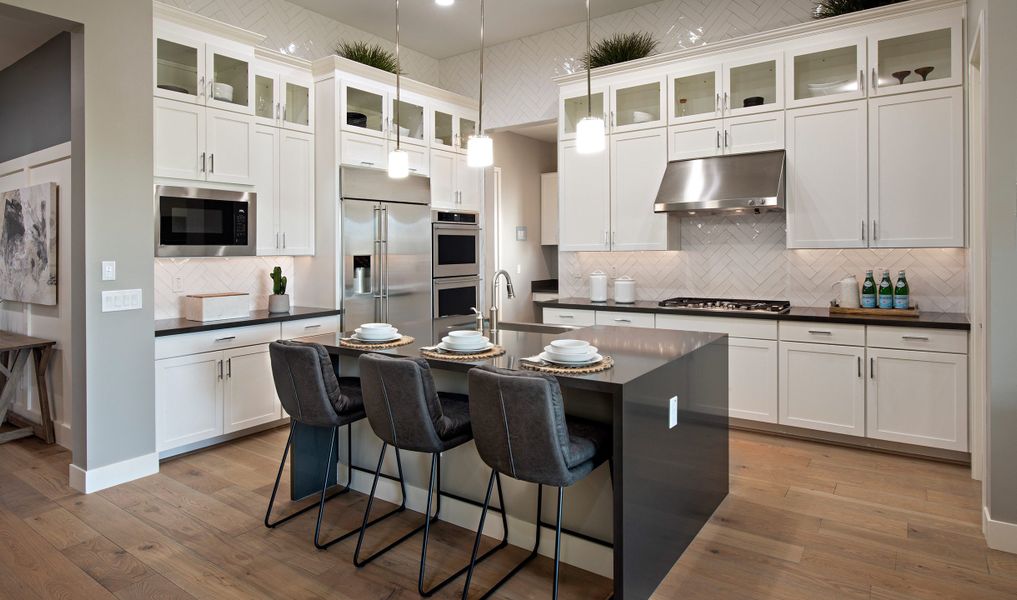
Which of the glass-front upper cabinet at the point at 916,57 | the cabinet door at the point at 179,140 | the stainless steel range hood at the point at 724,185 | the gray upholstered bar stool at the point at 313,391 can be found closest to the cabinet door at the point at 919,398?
the stainless steel range hood at the point at 724,185

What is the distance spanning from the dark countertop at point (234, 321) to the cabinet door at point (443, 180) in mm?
1608

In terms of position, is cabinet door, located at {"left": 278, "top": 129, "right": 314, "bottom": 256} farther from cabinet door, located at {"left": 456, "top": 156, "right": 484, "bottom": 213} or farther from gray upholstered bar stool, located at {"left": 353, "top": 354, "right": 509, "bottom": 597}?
gray upholstered bar stool, located at {"left": 353, "top": 354, "right": 509, "bottom": 597}

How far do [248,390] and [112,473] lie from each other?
3.17 feet

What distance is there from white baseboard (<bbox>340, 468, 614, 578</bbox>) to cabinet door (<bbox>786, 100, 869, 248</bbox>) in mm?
2949

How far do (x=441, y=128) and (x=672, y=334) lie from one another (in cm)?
361

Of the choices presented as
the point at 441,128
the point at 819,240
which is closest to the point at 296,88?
the point at 441,128

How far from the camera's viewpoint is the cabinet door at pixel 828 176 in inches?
166

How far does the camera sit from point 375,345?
2.97 meters

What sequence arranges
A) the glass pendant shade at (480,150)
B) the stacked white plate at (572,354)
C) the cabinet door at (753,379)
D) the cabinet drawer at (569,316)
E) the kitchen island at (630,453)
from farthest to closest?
the cabinet drawer at (569,316) < the cabinet door at (753,379) < the glass pendant shade at (480,150) < the stacked white plate at (572,354) < the kitchen island at (630,453)

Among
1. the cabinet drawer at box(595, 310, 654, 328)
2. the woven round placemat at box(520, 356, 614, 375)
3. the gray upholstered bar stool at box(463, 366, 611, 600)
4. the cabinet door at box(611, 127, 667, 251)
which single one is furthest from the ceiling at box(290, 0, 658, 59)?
the gray upholstered bar stool at box(463, 366, 611, 600)

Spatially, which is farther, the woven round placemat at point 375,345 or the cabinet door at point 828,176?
the cabinet door at point 828,176

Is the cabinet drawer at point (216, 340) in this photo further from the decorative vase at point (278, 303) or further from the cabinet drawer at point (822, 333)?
the cabinet drawer at point (822, 333)

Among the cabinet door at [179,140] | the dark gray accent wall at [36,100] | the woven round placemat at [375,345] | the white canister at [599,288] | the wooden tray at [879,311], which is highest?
the dark gray accent wall at [36,100]

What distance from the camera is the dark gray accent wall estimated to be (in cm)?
407
